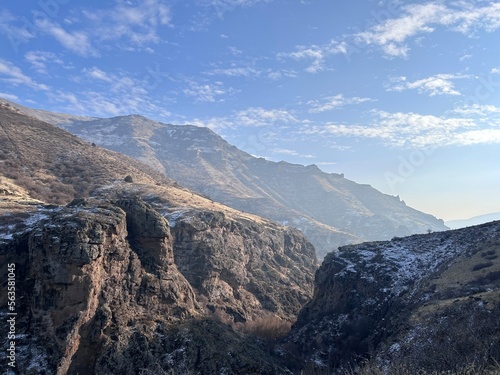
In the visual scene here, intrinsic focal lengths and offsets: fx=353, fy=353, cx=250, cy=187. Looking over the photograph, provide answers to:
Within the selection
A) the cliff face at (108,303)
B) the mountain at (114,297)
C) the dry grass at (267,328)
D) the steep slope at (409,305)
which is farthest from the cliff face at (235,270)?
the cliff face at (108,303)

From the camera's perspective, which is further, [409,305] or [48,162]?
[48,162]

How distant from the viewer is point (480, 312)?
35.8m

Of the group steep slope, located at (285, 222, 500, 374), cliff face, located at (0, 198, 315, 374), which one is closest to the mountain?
cliff face, located at (0, 198, 315, 374)

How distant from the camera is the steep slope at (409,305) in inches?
1319

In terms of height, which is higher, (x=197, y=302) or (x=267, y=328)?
(x=197, y=302)

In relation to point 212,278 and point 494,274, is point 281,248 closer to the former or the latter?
point 212,278

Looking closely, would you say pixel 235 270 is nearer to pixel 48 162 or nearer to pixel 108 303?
pixel 108 303

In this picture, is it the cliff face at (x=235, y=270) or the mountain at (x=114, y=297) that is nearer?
the mountain at (x=114, y=297)

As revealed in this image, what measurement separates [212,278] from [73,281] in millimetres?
43425

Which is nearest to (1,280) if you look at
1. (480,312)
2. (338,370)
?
(338,370)

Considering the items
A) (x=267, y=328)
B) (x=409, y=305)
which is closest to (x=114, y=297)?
(x=267, y=328)

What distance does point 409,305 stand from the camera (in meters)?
48.3

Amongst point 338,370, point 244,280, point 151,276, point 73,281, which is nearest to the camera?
point 73,281

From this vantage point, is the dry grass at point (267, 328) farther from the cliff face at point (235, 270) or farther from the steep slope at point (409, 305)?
the steep slope at point (409, 305)
